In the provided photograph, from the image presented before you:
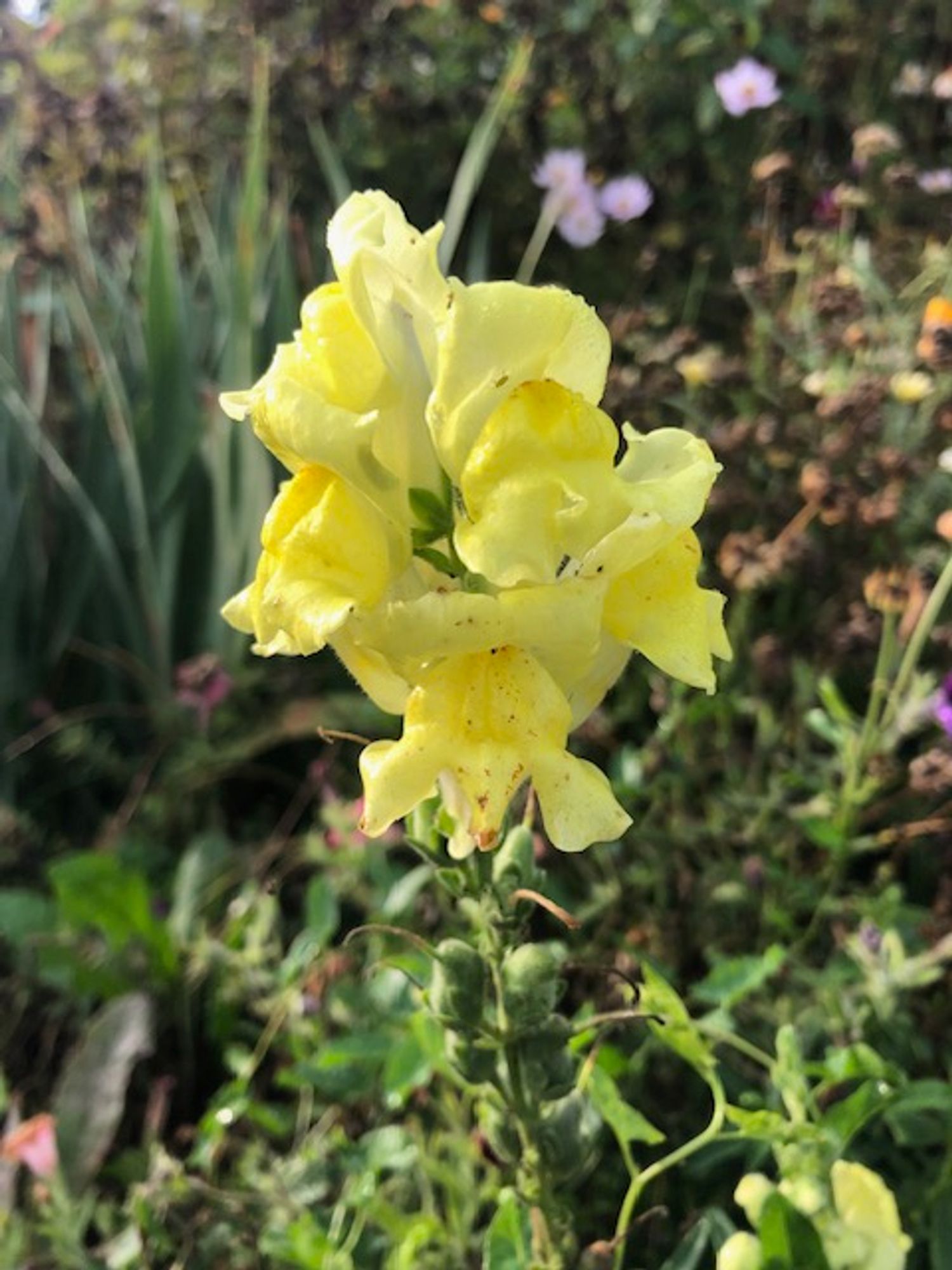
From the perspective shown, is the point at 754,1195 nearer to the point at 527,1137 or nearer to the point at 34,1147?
the point at 527,1137

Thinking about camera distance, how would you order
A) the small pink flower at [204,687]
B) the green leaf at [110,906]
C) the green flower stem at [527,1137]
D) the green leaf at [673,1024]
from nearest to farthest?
the green flower stem at [527,1137] < the green leaf at [673,1024] < the green leaf at [110,906] < the small pink flower at [204,687]

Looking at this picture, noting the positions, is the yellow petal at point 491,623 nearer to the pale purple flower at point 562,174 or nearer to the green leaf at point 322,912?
the green leaf at point 322,912

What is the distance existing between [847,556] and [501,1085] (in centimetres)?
114

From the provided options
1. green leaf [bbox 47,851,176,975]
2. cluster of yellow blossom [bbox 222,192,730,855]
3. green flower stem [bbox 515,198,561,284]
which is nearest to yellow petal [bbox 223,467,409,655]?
cluster of yellow blossom [bbox 222,192,730,855]

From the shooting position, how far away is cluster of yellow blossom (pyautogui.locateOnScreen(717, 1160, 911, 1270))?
780 millimetres

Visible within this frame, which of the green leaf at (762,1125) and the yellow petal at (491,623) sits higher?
the yellow petal at (491,623)

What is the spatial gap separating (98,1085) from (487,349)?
3.29ft

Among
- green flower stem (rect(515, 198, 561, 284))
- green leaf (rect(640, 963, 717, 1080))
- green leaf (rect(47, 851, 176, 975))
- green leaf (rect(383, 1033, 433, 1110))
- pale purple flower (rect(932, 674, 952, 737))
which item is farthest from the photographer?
green flower stem (rect(515, 198, 561, 284))

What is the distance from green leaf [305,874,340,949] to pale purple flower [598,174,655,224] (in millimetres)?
1531

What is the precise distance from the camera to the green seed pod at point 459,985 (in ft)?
2.40

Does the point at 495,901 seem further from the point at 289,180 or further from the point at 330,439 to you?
the point at 289,180

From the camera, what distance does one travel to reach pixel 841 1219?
0.81 m

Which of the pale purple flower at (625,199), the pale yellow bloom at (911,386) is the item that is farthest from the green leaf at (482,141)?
the pale yellow bloom at (911,386)

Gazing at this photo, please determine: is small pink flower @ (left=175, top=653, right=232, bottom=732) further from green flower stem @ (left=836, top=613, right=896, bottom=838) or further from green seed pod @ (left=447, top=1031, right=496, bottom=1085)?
green seed pod @ (left=447, top=1031, right=496, bottom=1085)
